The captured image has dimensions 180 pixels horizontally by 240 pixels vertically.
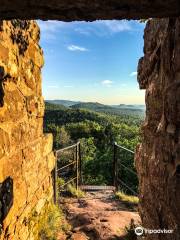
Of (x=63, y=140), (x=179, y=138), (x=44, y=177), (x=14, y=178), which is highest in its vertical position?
(x=179, y=138)

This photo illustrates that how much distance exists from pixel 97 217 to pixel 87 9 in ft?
11.7

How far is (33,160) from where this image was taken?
3.35m

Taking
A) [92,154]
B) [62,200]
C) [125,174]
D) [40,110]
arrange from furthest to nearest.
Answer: [92,154]
[125,174]
[62,200]
[40,110]

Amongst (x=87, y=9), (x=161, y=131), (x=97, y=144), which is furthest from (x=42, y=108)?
(x=97, y=144)

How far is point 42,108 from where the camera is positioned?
154 inches

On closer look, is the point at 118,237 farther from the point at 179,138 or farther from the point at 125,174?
the point at 125,174

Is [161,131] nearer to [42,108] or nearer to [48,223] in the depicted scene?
[42,108]

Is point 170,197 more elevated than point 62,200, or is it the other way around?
point 170,197

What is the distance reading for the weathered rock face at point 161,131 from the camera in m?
1.96

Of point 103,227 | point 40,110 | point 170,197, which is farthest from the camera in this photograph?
point 103,227

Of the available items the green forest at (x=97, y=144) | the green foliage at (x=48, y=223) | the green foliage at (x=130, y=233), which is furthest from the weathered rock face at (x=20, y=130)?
the green forest at (x=97, y=144)

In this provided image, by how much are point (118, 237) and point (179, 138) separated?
2.46 metres

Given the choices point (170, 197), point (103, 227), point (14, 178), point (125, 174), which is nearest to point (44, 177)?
point (103, 227)

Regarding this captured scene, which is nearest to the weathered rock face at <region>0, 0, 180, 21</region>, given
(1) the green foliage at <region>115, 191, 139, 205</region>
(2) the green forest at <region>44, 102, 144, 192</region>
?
(1) the green foliage at <region>115, 191, 139, 205</region>
